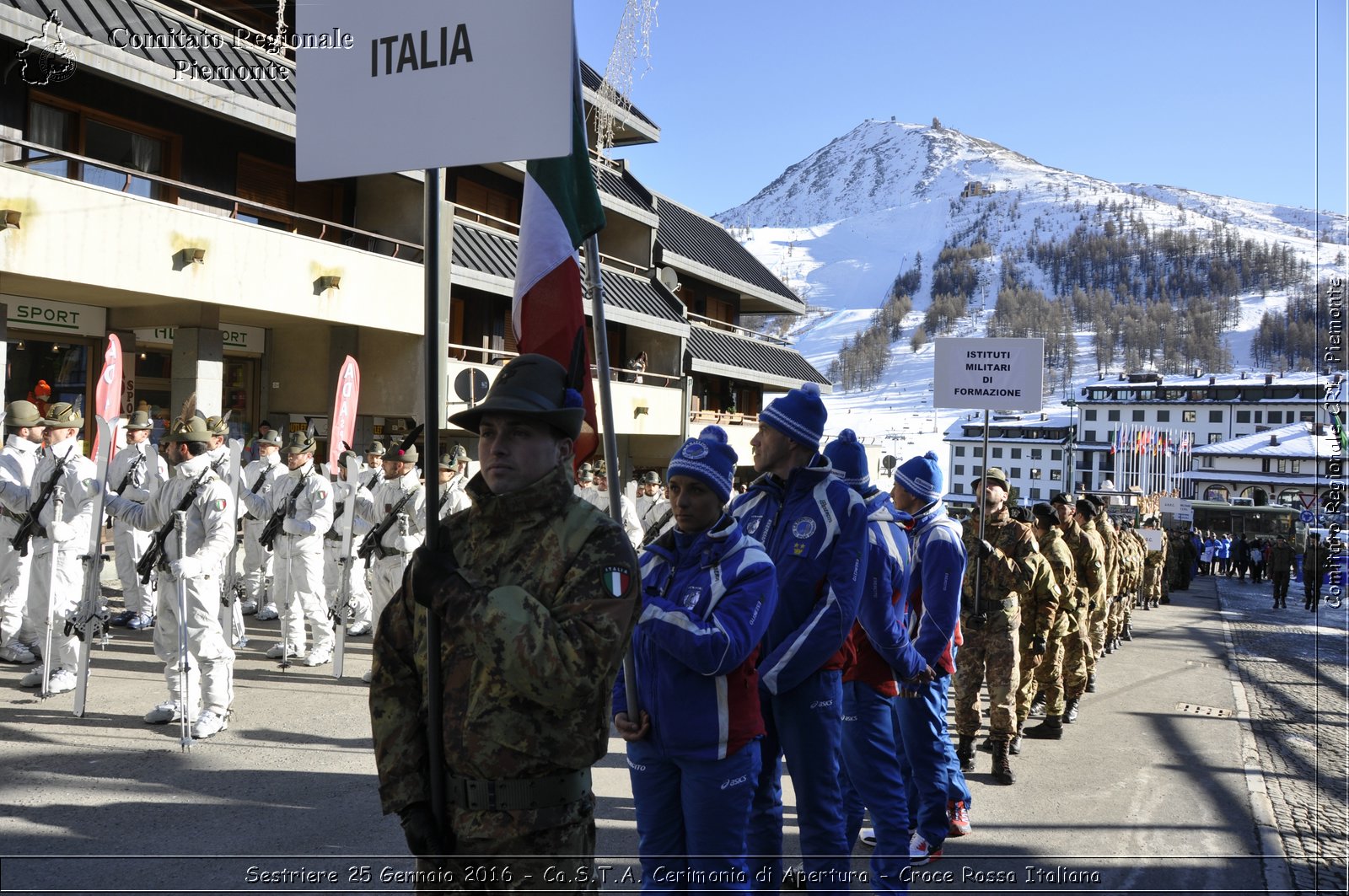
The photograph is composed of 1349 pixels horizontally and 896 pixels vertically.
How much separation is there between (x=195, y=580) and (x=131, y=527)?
4.47 m

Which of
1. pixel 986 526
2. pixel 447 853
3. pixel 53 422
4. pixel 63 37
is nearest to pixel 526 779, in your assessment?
pixel 447 853

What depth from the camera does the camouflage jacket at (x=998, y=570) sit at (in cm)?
812

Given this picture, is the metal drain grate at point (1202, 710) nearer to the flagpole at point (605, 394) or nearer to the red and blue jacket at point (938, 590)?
the red and blue jacket at point (938, 590)

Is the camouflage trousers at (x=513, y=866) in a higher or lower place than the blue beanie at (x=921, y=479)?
lower

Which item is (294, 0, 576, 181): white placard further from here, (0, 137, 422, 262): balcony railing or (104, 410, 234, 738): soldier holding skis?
(0, 137, 422, 262): balcony railing

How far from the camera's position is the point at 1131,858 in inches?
244

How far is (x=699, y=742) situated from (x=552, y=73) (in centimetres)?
234

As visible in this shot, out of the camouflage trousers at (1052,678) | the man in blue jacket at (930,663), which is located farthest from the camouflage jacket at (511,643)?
the camouflage trousers at (1052,678)

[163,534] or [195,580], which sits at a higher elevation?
[163,534]

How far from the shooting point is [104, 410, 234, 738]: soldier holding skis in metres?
7.45

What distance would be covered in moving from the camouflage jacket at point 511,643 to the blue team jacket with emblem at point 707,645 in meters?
0.94

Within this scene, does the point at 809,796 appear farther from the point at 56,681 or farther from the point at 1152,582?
the point at 1152,582

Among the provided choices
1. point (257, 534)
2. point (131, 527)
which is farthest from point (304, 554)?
point (257, 534)

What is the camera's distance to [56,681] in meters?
8.71
